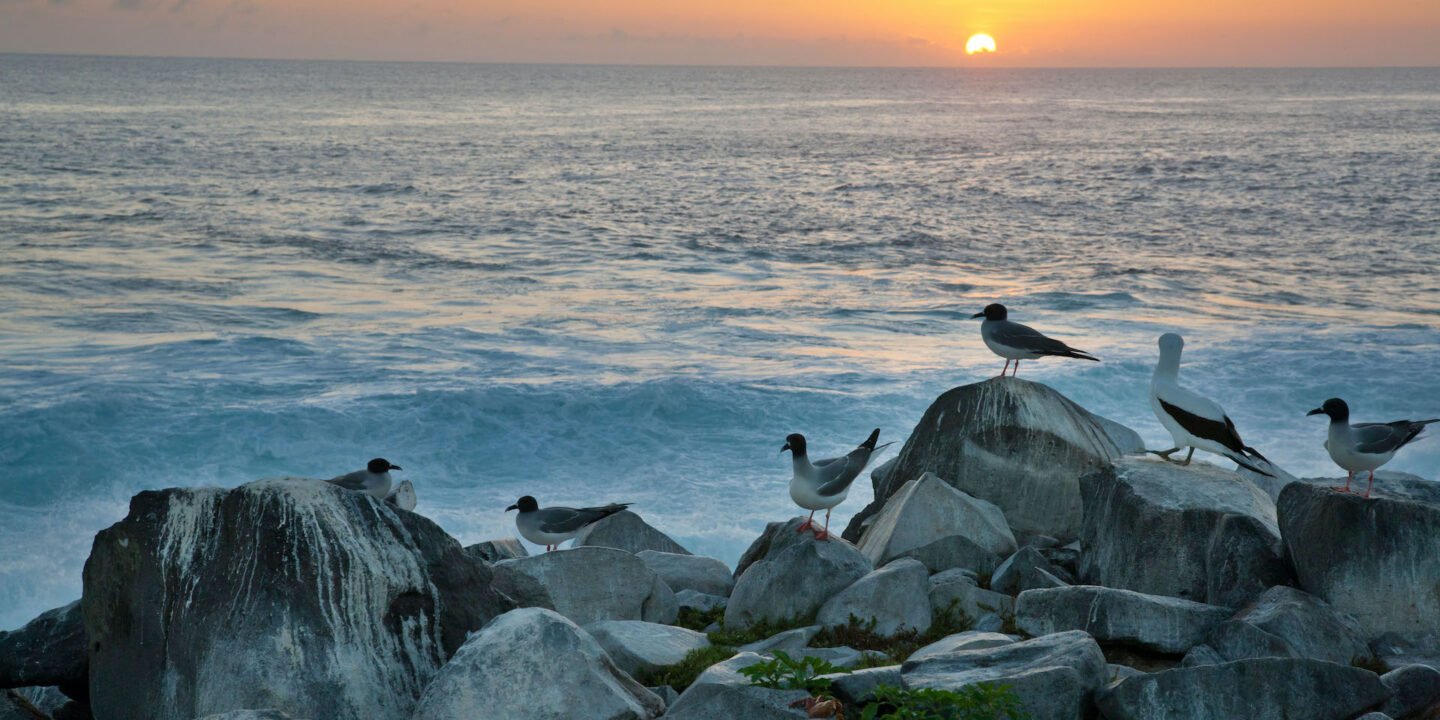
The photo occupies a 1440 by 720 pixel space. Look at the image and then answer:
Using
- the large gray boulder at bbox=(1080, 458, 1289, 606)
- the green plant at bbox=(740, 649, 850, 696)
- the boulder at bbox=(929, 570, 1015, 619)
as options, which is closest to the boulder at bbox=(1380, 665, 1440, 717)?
the large gray boulder at bbox=(1080, 458, 1289, 606)

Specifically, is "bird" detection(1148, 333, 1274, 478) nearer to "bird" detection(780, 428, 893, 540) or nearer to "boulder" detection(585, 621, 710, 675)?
"bird" detection(780, 428, 893, 540)

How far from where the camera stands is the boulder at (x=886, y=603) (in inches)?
332

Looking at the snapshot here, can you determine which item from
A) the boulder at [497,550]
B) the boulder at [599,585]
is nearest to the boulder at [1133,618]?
the boulder at [599,585]

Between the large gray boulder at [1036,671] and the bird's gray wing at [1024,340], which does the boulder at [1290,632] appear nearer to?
the large gray boulder at [1036,671]

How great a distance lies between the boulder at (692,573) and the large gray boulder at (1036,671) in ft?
12.2

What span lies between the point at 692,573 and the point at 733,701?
14.1 feet

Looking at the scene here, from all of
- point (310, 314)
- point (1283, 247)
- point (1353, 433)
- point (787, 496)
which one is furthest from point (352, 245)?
point (1353, 433)

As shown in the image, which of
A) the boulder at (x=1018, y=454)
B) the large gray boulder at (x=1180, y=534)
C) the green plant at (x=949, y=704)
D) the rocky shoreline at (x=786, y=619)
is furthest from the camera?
the boulder at (x=1018, y=454)

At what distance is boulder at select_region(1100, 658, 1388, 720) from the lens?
6.14m

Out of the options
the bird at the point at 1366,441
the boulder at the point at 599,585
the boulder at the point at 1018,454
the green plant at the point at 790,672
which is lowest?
the boulder at the point at 599,585

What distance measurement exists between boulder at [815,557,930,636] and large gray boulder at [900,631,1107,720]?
1.72 m

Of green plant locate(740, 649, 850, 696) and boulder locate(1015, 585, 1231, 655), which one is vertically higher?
green plant locate(740, 649, 850, 696)

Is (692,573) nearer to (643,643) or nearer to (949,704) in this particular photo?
(643,643)

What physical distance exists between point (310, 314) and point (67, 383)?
556 centimetres
